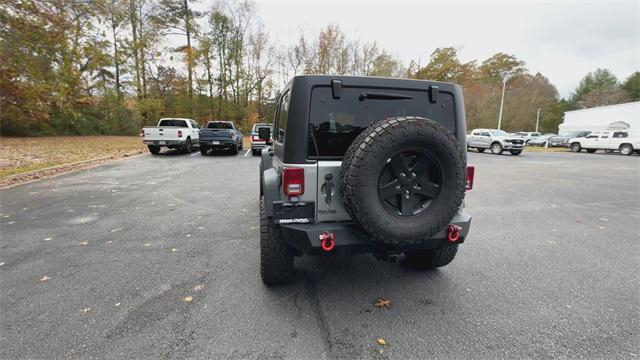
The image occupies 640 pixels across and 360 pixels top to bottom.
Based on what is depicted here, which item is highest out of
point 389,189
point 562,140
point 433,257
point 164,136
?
point 562,140

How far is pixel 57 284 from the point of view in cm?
291

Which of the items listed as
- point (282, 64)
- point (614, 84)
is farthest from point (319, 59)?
point (614, 84)

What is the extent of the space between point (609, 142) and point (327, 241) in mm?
27867

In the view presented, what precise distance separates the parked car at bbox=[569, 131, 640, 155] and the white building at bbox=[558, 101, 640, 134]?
12.7 meters

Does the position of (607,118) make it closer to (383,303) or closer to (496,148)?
(496,148)

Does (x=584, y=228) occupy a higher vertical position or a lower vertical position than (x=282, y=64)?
lower

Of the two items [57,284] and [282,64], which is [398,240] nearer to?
[57,284]

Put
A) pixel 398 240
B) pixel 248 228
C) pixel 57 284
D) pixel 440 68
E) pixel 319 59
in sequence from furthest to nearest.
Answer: pixel 440 68
pixel 319 59
pixel 248 228
pixel 57 284
pixel 398 240

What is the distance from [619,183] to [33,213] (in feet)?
48.5

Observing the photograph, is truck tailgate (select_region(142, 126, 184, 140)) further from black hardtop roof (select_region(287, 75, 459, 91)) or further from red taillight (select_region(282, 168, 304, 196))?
red taillight (select_region(282, 168, 304, 196))

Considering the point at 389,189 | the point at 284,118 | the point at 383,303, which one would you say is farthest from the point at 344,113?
the point at 383,303

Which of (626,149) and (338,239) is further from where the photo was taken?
(626,149)

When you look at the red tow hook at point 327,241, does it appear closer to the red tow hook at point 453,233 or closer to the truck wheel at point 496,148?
the red tow hook at point 453,233

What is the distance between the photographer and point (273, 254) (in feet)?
8.91
